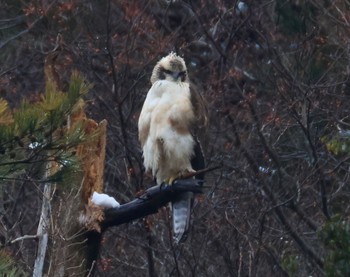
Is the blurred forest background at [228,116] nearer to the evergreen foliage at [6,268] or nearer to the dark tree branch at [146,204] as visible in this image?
the dark tree branch at [146,204]

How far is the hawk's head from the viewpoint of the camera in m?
7.21

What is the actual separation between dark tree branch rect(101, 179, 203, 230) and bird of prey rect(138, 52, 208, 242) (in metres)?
0.51

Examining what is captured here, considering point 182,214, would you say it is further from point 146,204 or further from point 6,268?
point 6,268

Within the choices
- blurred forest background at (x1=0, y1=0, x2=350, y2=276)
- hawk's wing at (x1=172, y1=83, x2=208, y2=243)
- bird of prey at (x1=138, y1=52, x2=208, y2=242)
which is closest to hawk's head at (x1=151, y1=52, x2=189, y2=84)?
bird of prey at (x1=138, y1=52, x2=208, y2=242)

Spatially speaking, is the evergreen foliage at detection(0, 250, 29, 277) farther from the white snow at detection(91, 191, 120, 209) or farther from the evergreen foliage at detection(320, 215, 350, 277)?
the evergreen foliage at detection(320, 215, 350, 277)

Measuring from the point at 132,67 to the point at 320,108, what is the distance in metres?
1.88

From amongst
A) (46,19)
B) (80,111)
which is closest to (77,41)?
(46,19)

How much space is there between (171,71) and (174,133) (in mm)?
457

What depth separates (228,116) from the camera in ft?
35.3

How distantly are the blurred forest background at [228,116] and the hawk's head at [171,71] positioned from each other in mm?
1390

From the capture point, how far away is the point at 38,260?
5977mm

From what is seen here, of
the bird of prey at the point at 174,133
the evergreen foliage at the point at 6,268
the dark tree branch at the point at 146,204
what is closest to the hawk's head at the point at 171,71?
the bird of prey at the point at 174,133

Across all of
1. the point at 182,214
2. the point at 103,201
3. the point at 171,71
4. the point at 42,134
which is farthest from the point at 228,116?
the point at 42,134

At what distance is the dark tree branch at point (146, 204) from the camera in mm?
6039
